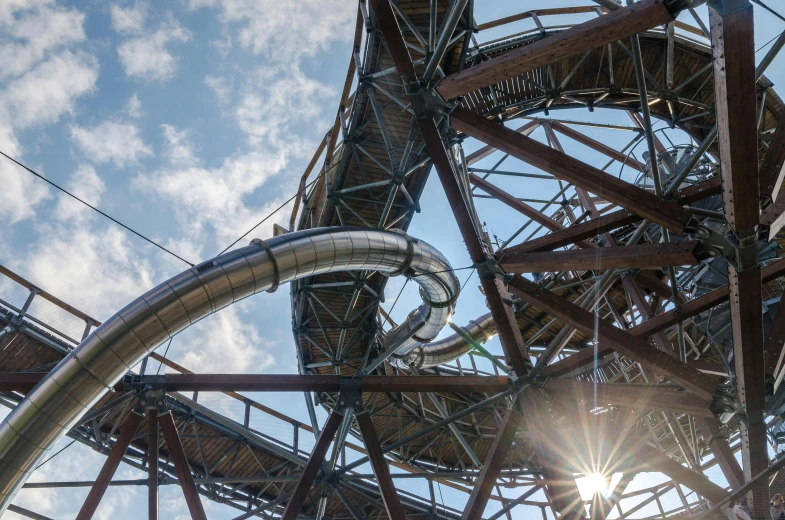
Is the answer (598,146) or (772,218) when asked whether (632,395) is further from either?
(598,146)

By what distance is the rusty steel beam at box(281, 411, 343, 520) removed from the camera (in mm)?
9953

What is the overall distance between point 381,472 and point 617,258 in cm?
525

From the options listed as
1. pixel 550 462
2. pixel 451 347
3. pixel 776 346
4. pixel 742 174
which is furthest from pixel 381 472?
pixel 451 347

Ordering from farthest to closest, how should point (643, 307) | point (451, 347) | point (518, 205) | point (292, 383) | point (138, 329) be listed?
point (451, 347)
point (518, 205)
point (643, 307)
point (292, 383)
point (138, 329)

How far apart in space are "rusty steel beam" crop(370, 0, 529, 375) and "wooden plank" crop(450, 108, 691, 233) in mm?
977

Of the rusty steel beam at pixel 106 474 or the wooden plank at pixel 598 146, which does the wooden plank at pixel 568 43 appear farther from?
the wooden plank at pixel 598 146

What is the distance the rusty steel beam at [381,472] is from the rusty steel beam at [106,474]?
3.73m

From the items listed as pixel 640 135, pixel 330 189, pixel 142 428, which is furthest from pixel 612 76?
pixel 142 428

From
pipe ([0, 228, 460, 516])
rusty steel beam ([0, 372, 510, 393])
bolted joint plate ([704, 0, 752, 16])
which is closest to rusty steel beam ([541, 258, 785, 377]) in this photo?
rusty steel beam ([0, 372, 510, 393])

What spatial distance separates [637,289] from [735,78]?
27.2ft

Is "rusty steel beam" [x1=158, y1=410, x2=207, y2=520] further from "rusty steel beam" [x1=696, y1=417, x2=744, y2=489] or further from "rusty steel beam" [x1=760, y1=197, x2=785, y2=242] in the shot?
"rusty steel beam" [x1=760, y1=197, x2=785, y2=242]

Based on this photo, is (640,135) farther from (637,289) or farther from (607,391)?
(607,391)

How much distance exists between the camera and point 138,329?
30.3 feet

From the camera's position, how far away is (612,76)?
550 inches
